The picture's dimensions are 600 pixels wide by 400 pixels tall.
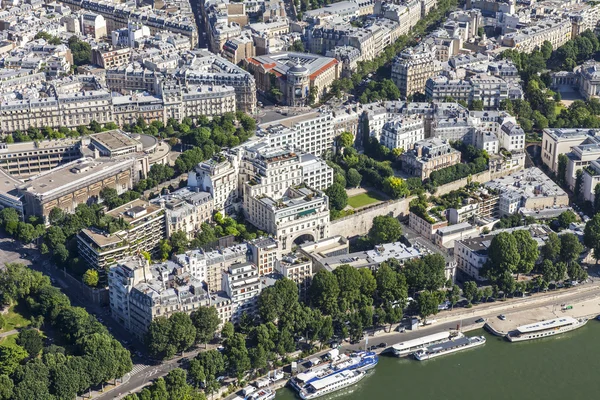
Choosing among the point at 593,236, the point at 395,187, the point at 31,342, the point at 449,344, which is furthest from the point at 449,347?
the point at 31,342

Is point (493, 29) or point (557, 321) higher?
point (493, 29)

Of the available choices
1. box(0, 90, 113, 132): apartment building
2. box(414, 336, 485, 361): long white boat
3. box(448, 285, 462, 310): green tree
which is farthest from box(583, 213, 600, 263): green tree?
box(0, 90, 113, 132): apartment building

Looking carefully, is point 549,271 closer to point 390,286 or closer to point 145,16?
point 390,286

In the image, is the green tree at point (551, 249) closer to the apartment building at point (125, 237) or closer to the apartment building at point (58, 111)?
the apartment building at point (125, 237)

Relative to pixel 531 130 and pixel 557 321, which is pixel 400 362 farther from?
pixel 531 130

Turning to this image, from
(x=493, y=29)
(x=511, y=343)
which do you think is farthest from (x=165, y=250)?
(x=493, y=29)

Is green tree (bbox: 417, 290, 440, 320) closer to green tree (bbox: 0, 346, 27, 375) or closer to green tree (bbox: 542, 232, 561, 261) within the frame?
green tree (bbox: 542, 232, 561, 261)
